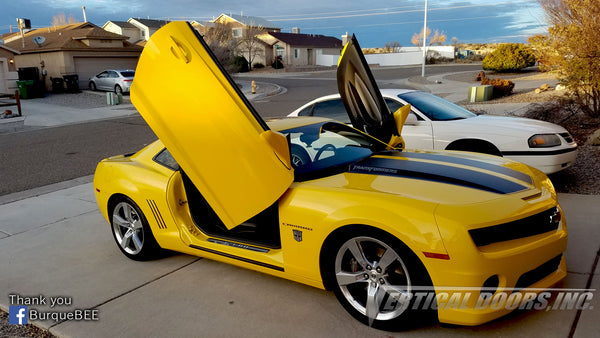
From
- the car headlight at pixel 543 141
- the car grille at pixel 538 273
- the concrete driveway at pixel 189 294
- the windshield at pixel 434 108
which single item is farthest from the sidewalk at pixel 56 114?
the car grille at pixel 538 273

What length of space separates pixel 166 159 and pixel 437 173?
2.50 meters

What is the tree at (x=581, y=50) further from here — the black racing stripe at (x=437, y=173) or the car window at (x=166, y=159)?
the car window at (x=166, y=159)

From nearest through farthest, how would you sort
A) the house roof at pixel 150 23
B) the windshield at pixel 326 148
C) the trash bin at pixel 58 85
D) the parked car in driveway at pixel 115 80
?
1. the windshield at pixel 326 148
2. the parked car in driveway at pixel 115 80
3. the trash bin at pixel 58 85
4. the house roof at pixel 150 23

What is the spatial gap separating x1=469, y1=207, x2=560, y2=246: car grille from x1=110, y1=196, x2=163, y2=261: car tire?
2.98m

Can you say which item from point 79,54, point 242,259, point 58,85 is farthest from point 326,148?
point 79,54

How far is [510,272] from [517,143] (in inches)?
142

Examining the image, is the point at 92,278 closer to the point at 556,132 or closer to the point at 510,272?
the point at 510,272

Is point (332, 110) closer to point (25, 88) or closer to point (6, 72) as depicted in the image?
point (25, 88)

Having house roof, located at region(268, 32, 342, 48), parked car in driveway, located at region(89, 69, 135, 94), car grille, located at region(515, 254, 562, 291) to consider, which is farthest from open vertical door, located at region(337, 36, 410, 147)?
house roof, located at region(268, 32, 342, 48)

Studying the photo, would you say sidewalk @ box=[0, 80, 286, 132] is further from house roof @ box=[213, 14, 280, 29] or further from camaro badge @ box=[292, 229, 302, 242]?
house roof @ box=[213, 14, 280, 29]

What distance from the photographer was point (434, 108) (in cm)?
684

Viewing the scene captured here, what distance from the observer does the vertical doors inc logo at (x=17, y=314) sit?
360cm

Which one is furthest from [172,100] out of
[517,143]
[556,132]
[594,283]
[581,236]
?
[556,132]

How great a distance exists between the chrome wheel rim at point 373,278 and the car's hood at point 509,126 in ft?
12.1
